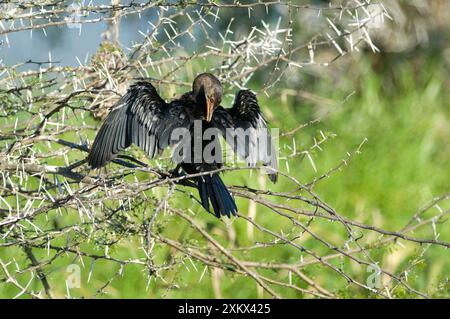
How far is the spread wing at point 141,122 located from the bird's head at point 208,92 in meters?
0.16

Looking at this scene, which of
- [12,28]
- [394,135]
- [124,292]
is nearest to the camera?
[12,28]

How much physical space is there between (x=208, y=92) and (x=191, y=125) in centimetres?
18

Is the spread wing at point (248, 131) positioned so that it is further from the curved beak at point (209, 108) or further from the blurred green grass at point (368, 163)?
the blurred green grass at point (368, 163)

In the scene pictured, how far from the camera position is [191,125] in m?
4.25

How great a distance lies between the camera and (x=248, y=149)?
14.0 ft

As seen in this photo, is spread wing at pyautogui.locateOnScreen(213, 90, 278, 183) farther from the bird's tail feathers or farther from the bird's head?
the bird's tail feathers

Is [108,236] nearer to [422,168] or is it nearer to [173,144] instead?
[173,144]

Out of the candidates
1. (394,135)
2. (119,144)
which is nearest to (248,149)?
(119,144)

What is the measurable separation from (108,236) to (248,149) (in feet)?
2.80

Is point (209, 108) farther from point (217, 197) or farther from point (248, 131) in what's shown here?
point (217, 197)

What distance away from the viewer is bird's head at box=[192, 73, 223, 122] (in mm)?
4203

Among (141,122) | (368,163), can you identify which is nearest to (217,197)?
(141,122)

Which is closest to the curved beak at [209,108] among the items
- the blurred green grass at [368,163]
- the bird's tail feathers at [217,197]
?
the bird's tail feathers at [217,197]

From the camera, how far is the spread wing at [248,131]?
4.26 metres
